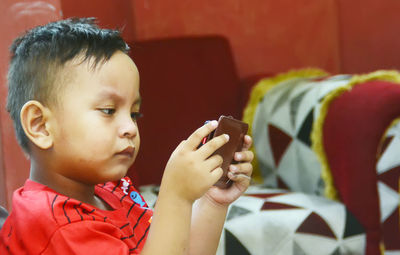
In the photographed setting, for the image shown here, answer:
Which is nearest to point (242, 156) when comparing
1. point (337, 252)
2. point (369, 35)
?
point (337, 252)

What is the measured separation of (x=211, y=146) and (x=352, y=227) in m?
0.81

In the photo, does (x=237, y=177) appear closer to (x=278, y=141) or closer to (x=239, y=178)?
(x=239, y=178)

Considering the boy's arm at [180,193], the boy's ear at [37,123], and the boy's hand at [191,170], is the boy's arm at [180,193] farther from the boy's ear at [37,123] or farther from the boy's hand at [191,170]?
the boy's ear at [37,123]

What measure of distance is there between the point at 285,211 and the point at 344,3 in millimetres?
1450

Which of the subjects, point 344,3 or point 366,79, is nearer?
point 366,79

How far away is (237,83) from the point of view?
2.22 m

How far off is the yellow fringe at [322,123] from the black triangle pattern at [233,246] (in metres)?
0.33

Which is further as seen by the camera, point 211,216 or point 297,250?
point 297,250

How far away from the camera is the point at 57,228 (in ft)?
2.57

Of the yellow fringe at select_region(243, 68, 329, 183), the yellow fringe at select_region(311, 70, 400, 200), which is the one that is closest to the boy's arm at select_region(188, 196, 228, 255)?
the yellow fringe at select_region(311, 70, 400, 200)

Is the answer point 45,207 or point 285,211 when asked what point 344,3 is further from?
point 45,207

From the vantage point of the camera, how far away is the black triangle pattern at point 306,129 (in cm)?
173

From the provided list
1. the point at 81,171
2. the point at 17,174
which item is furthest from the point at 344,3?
A: the point at 81,171

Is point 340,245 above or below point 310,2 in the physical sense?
below
